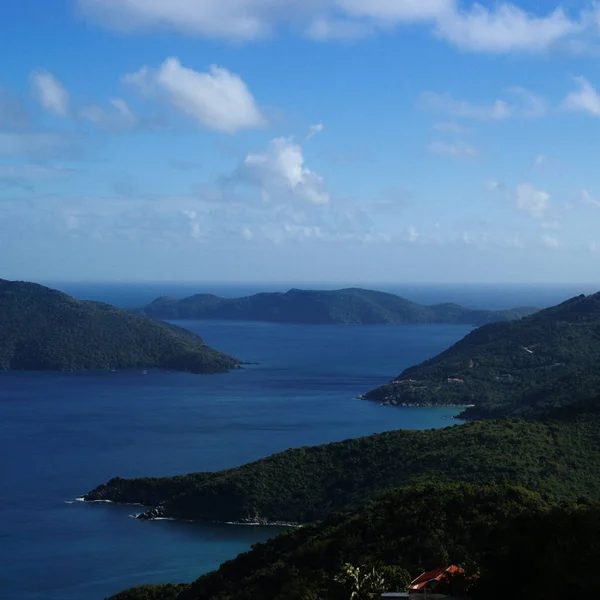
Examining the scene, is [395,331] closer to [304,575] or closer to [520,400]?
[520,400]

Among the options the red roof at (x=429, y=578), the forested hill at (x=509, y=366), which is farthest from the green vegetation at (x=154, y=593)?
the forested hill at (x=509, y=366)

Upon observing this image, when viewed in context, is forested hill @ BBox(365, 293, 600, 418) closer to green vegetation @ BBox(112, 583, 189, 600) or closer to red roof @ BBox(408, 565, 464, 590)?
green vegetation @ BBox(112, 583, 189, 600)

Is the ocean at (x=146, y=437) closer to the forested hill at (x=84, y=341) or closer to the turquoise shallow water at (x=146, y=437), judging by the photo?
the turquoise shallow water at (x=146, y=437)

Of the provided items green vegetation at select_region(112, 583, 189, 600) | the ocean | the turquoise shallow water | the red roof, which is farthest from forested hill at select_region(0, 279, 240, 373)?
the red roof

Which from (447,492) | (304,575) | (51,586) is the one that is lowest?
(51,586)

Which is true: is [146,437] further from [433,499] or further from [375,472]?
[433,499]

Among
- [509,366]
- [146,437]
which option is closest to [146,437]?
[146,437]

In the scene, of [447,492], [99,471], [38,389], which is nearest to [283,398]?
[38,389]
